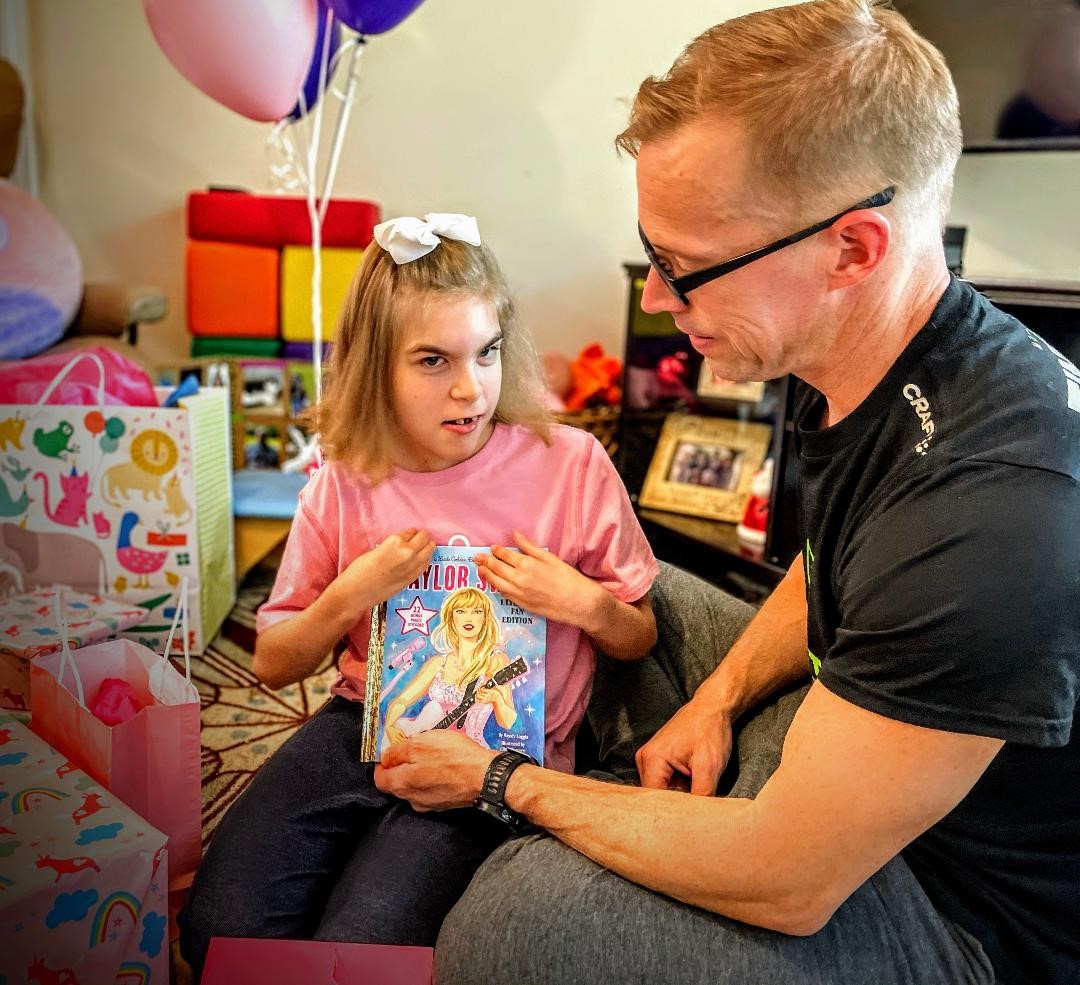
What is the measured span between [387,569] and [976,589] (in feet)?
1.84

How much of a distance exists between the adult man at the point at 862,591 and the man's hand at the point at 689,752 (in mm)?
163

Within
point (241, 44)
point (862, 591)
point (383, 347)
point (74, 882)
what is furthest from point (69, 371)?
point (862, 591)

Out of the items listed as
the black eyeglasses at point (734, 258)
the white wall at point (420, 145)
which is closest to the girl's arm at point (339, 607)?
the black eyeglasses at point (734, 258)

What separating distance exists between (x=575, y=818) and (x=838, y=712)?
26cm

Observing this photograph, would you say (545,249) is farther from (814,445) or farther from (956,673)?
(956,673)

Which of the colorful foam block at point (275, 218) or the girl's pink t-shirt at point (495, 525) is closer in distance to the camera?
the girl's pink t-shirt at point (495, 525)

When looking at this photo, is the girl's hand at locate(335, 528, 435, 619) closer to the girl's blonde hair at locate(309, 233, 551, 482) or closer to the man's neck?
the girl's blonde hair at locate(309, 233, 551, 482)

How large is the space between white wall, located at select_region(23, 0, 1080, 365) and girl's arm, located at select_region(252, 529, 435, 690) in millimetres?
1769

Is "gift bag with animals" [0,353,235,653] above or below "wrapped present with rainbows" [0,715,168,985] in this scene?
below

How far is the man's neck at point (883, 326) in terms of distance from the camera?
2.60 feet

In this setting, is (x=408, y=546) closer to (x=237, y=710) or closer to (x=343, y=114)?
(x=237, y=710)

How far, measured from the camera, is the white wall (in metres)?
2.54

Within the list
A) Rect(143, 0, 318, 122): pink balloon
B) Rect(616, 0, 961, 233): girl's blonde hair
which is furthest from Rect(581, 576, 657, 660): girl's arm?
Rect(143, 0, 318, 122): pink balloon

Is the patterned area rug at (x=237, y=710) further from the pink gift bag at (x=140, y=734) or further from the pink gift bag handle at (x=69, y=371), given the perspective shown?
the pink gift bag handle at (x=69, y=371)
